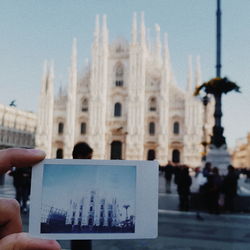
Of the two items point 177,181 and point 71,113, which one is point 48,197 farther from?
point 71,113

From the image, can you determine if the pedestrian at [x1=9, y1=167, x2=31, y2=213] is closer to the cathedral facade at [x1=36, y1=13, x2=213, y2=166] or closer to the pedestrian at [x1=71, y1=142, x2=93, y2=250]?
the pedestrian at [x1=71, y1=142, x2=93, y2=250]

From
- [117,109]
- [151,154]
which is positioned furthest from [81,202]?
[117,109]

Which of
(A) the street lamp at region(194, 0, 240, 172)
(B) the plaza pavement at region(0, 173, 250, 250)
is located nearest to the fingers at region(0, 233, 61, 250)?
(B) the plaza pavement at region(0, 173, 250, 250)

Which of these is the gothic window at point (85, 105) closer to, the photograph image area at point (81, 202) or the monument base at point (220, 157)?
the monument base at point (220, 157)

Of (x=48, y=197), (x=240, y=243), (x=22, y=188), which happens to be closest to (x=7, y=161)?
(x=48, y=197)

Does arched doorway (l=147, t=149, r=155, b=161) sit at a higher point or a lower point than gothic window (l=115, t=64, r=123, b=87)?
lower

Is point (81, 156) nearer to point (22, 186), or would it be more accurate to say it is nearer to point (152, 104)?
point (22, 186)
